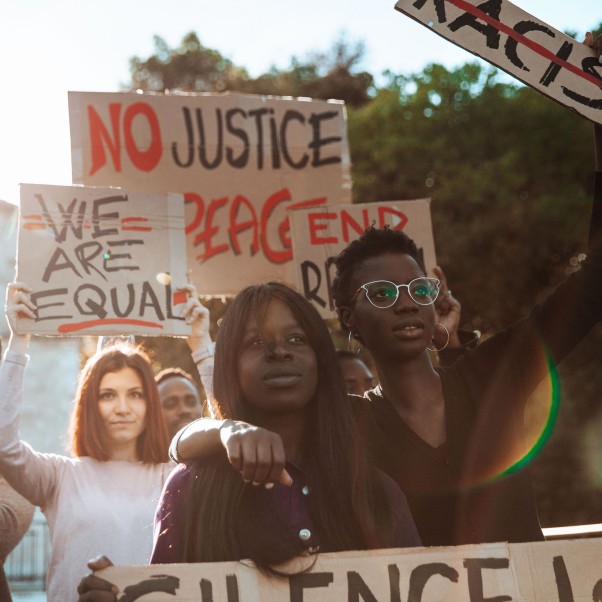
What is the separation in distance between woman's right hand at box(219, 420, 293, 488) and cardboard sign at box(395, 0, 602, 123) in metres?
0.95

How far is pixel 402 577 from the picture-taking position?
5.69 feet

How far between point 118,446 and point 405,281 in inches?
57.7

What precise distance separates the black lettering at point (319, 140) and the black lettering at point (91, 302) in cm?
183

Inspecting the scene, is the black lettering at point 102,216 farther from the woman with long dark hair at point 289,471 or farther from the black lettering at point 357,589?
the black lettering at point 357,589

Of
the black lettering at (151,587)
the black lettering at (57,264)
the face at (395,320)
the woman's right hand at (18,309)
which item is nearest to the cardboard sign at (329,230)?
the black lettering at (57,264)

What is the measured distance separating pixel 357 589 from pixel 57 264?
212 centimetres

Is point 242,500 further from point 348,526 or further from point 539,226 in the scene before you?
point 539,226

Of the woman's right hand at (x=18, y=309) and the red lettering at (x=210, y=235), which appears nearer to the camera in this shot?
the woman's right hand at (x=18, y=309)

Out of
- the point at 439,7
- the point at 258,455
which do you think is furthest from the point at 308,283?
the point at 258,455

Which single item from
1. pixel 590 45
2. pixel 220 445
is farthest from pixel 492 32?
pixel 220 445

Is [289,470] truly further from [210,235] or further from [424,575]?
[210,235]

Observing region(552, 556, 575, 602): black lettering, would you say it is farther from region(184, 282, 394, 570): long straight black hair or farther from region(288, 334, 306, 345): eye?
region(288, 334, 306, 345): eye

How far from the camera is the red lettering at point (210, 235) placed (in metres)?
4.80

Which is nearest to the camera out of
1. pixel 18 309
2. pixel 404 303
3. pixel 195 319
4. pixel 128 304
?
pixel 404 303
